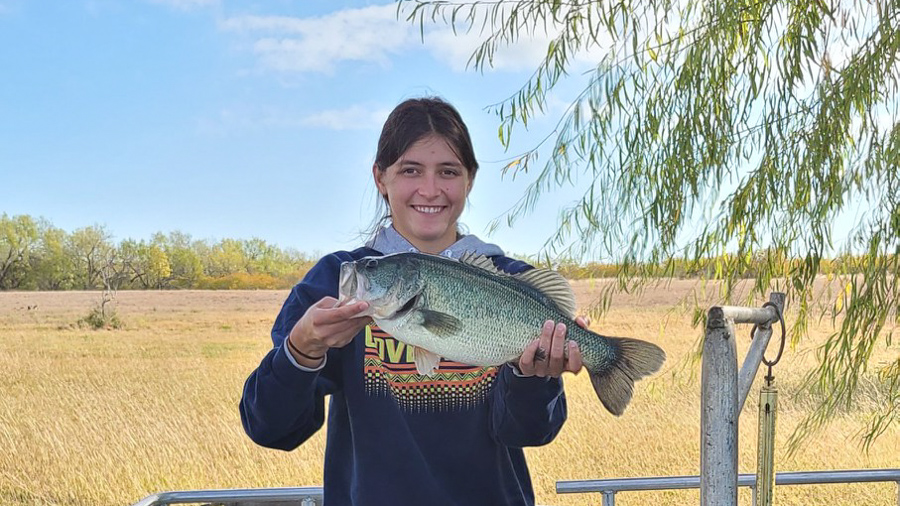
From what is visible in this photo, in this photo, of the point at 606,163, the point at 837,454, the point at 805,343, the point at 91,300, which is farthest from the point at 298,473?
the point at 91,300

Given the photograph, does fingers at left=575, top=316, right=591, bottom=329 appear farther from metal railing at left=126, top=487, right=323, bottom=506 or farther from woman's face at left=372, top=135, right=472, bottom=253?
metal railing at left=126, top=487, right=323, bottom=506

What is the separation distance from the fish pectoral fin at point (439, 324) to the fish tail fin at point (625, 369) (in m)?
0.26

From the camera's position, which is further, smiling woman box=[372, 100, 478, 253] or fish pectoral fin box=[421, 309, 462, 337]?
smiling woman box=[372, 100, 478, 253]

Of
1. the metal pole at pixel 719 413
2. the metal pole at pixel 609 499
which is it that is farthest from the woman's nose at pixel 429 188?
the metal pole at pixel 609 499

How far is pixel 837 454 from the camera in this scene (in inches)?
363

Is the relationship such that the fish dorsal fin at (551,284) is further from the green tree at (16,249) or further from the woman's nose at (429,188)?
the green tree at (16,249)

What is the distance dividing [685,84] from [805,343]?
1289 cm

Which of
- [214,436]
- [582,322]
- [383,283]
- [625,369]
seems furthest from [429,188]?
[214,436]

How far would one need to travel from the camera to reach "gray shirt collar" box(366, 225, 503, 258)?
1.58 meters

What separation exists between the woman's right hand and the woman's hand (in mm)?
283

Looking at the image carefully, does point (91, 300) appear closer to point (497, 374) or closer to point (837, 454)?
point (837, 454)

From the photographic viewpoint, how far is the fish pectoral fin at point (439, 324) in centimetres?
136

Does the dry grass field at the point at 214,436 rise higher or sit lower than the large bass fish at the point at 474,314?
lower

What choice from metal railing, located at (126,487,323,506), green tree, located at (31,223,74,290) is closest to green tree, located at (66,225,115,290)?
green tree, located at (31,223,74,290)
